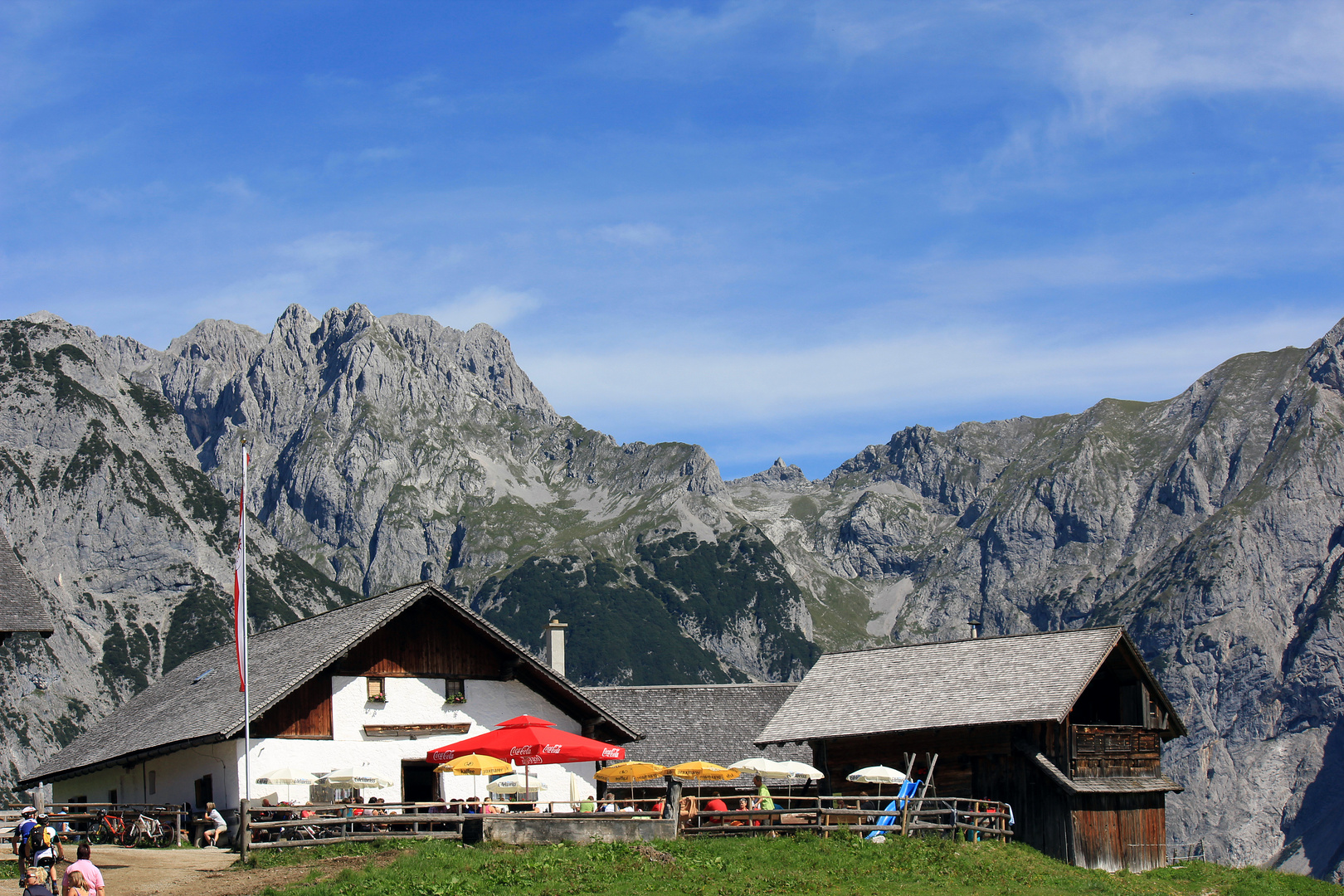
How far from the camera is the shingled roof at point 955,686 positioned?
45.5m

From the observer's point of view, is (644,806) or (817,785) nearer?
(644,806)

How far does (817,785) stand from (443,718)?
15.0m

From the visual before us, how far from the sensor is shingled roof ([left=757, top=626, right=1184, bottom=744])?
45469mm

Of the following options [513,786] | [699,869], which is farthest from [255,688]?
[699,869]

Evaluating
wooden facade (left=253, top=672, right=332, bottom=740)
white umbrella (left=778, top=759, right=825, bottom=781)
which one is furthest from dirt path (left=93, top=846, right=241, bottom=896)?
white umbrella (left=778, top=759, right=825, bottom=781)

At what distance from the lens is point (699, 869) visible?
94.8 feet

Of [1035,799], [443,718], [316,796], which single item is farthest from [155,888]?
[1035,799]

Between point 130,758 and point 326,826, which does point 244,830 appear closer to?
point 326,826

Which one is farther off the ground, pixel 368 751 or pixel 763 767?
pixel 368 751

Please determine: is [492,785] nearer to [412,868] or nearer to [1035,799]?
[412,868]

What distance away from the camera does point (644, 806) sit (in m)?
41.2

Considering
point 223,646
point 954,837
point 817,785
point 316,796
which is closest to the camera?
point 954,837

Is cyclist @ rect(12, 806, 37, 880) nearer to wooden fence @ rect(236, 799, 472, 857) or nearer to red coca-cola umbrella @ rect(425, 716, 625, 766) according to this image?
wooden fence @ rect(236, 799, 472, 857)

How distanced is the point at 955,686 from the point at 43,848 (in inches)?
1276
